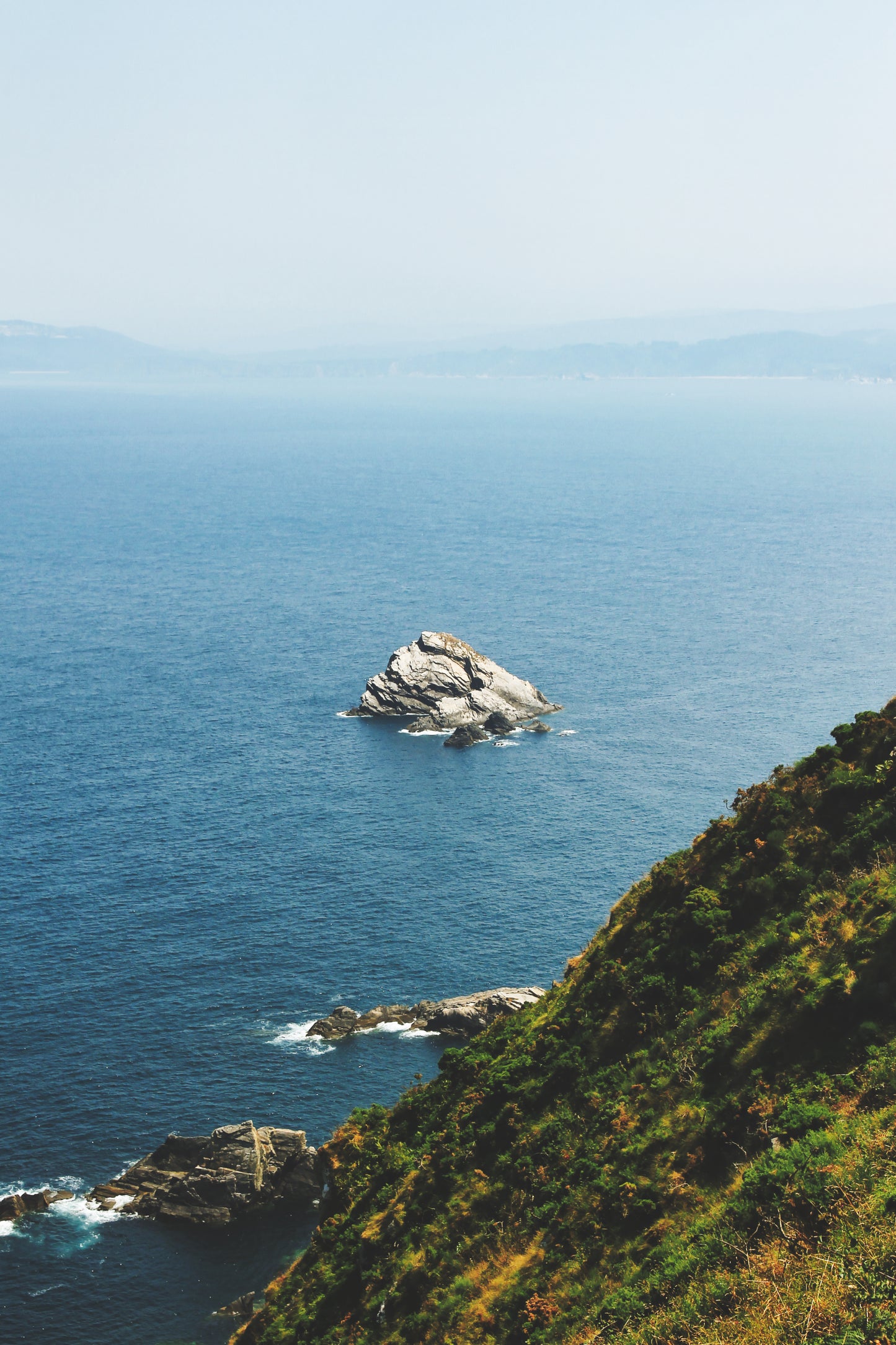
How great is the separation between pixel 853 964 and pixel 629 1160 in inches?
394

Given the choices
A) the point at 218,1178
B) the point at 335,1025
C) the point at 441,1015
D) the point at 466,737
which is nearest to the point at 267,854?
the point at 335,1025

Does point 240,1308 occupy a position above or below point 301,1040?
below

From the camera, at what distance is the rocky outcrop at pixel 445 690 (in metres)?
153

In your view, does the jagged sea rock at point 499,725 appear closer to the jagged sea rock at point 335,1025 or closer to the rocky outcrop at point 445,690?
the rocky outcrop at point 445,690

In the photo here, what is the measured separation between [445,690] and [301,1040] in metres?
76.1

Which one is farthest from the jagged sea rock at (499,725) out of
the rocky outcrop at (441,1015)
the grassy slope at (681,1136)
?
the grassy slope at (681,1136)

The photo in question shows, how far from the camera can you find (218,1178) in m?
69.8

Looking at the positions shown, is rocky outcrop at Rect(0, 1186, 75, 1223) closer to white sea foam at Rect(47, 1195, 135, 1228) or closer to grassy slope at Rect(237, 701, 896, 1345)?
white sea foam at Rect(47, 1195, 135, 1228)

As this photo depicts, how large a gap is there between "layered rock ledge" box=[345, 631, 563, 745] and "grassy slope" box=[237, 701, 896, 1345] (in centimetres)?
9689

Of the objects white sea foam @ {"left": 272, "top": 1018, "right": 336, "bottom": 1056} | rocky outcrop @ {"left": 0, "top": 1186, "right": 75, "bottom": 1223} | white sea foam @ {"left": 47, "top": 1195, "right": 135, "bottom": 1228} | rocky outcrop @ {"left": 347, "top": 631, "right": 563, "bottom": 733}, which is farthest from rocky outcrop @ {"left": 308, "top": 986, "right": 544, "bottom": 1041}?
rocky outcrop @ {"left": 347, "top": 631, "right": 563, "bottom": 733}

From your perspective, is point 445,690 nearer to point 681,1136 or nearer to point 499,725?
point 499,725

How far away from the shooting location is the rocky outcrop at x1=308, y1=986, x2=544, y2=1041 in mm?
84625

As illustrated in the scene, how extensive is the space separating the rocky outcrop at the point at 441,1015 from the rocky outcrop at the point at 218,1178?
13088 mm

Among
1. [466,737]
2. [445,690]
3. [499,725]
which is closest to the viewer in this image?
[466,737]
